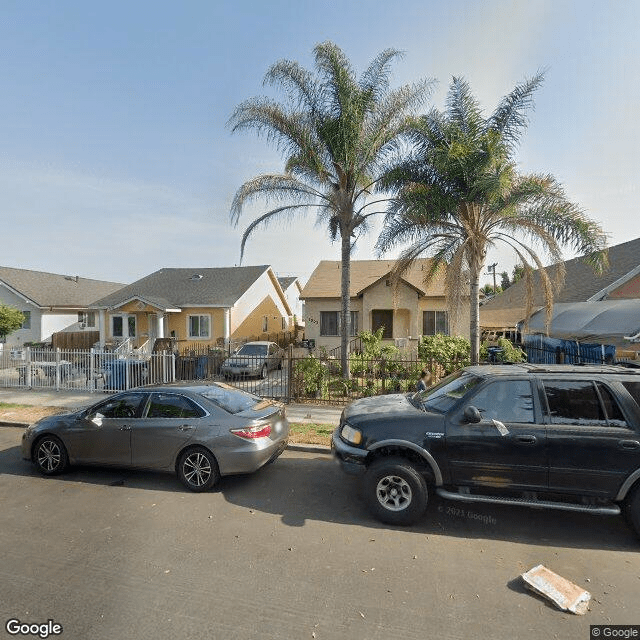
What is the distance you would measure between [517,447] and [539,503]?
Result: 0.66m

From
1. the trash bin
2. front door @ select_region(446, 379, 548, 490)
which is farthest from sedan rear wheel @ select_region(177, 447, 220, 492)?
the trash bin

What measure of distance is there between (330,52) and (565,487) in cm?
1186

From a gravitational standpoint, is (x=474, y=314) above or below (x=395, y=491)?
above

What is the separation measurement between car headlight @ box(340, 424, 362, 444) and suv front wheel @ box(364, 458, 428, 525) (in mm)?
350

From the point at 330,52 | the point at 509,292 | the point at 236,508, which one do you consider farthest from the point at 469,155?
the point at 509,292

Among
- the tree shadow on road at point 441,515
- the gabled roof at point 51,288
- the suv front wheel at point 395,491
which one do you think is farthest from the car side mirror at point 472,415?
the gabled roof at point 51,288

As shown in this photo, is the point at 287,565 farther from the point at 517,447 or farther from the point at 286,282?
the point at 286,282

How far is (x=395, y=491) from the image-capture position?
14.4ft

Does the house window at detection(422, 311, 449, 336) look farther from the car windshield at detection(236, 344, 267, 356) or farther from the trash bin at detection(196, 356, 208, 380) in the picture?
the trash bin at detection(196, 356, 208, 380)

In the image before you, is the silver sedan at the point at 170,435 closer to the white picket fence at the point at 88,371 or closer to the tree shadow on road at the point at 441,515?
the tree shadow on road at the point at 441,515

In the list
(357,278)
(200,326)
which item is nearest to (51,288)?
(200,326)

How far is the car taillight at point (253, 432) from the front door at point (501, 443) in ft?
8.30

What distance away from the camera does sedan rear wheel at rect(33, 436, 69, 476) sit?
5.69 metres

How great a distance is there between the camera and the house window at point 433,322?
19016 millimetres
